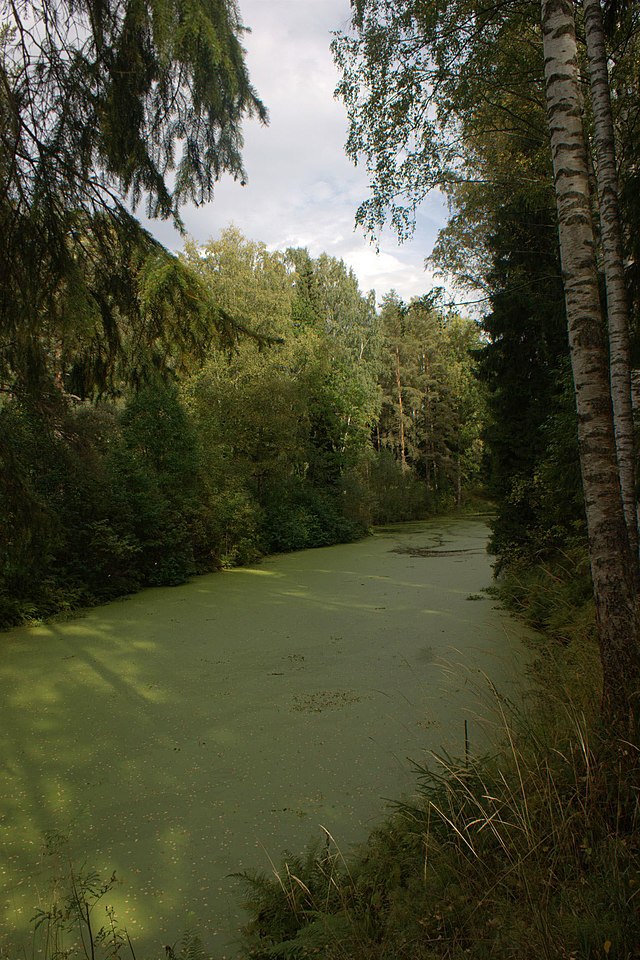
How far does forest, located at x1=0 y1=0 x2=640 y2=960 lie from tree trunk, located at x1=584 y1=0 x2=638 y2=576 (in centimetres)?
1

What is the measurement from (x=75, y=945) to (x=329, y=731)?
1.55 meters

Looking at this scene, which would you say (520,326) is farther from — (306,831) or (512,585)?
(306,831)

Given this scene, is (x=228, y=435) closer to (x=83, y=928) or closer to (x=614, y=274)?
(x=614, y=274)

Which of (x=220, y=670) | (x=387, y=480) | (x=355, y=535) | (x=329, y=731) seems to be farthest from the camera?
(x=387, y=480)

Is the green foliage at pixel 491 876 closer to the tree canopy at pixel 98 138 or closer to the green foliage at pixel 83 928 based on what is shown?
the green foliage at pixel 83 928

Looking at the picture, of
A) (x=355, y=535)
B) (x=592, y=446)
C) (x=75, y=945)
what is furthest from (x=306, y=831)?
(x=355, y=535)

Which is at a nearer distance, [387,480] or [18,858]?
[18,858]

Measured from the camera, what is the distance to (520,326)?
6.83m

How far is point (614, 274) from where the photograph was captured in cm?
340

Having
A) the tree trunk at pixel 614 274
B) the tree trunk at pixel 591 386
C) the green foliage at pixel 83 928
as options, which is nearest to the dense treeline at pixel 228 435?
the green foliage at pixel 83 928

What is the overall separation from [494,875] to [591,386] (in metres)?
1.47

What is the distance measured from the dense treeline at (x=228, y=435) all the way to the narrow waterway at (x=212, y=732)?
957 millimetres

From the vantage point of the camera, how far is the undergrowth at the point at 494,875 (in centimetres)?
126

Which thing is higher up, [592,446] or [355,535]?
[592,446]
